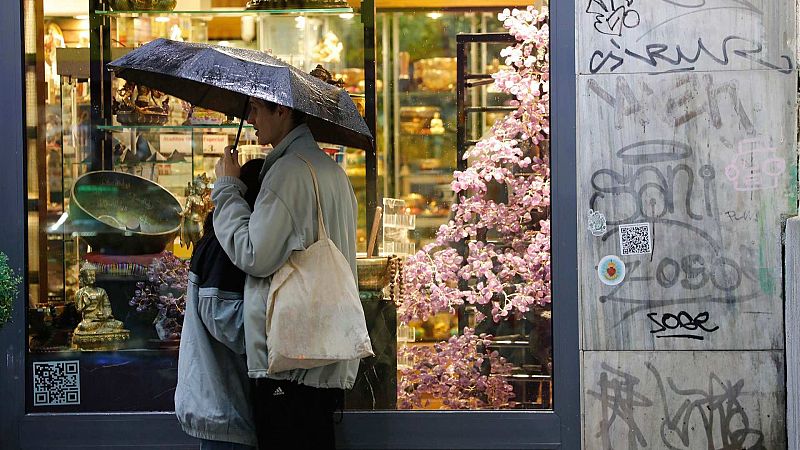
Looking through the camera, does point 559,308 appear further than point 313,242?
Yes

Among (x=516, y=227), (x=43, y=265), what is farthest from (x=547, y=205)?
(x=43, y=265)

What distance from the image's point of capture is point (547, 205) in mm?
4977

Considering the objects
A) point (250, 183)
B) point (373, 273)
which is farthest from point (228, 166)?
point (373, 273)

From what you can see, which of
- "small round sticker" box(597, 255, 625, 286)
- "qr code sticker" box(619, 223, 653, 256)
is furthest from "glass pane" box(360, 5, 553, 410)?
"qr code sticker" box(619, 223, 653, 256)

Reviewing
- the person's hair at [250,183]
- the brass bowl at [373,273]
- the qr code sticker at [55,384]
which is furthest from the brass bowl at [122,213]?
the person's hair at [250,183]

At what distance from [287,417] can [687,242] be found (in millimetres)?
2144

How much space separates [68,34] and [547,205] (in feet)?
8.22

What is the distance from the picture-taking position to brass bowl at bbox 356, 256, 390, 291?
506 centimetres

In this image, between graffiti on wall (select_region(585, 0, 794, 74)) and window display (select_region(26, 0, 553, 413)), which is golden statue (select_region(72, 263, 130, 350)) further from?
graffiti on wall (select_region(585, 0, 794, 74))

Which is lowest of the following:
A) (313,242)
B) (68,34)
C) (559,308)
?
(559,308)

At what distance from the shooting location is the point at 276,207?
3.77 metres

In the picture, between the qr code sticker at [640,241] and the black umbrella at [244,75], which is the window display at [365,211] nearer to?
the qr code sticker at [640,241]

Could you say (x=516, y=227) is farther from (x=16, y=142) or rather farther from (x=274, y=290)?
(x=16, y=142)

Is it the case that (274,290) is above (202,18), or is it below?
below
